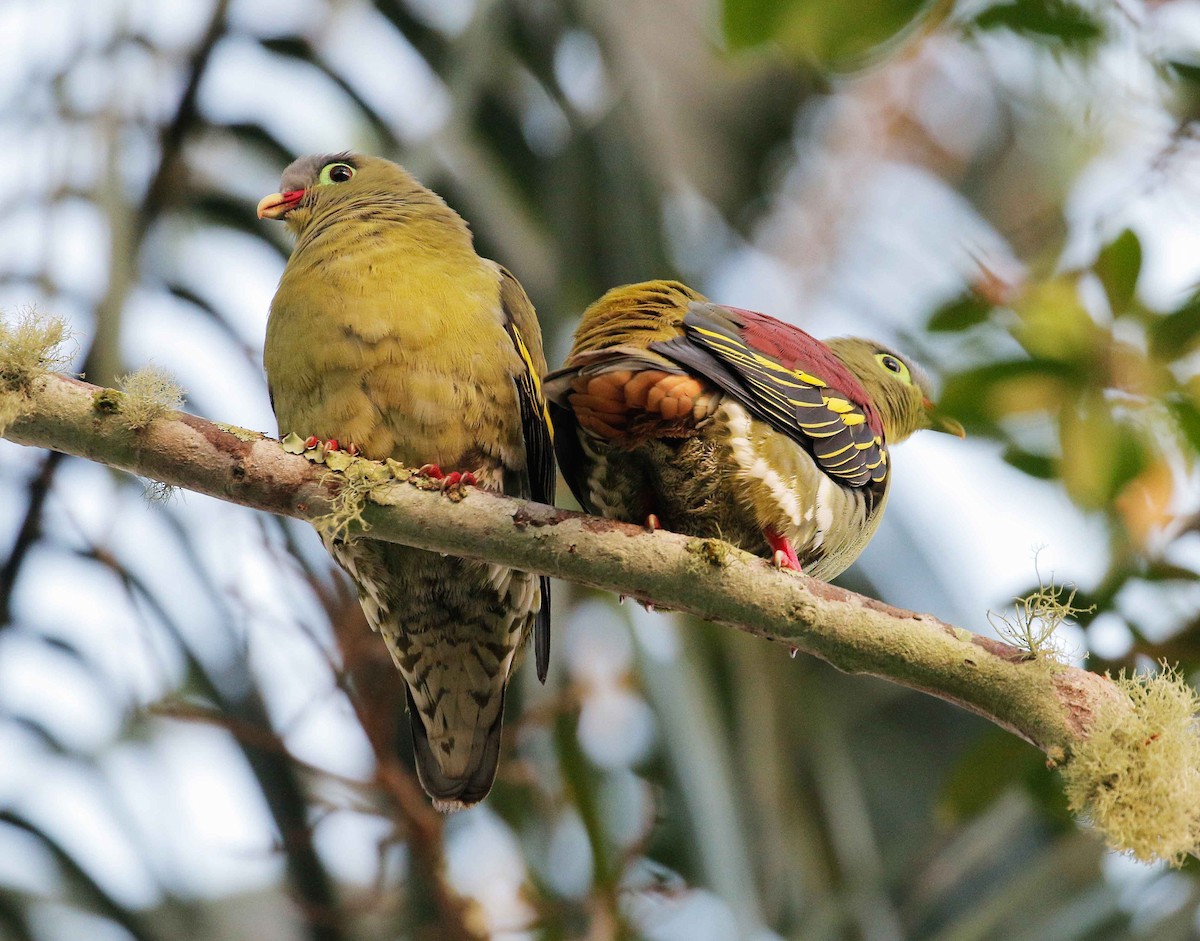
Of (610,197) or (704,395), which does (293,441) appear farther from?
A: (610,197)

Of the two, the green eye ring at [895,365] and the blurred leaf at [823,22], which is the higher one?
the green eye ring at [895,365]

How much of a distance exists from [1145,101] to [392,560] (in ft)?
6.74

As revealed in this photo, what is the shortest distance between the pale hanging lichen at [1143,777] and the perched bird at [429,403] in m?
1.47

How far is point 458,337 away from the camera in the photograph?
3.06 metres

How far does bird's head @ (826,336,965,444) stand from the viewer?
3727 mm

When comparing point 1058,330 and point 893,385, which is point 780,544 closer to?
point 1058,330

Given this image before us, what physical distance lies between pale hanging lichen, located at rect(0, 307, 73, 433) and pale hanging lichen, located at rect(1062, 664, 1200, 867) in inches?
81.6

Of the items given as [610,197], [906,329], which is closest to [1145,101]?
[906,329]

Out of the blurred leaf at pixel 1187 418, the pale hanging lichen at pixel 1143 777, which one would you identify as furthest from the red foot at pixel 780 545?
the blurred leaf at pixel 1187 418

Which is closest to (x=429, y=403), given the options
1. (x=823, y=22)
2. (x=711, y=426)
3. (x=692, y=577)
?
(x=711, y=426)

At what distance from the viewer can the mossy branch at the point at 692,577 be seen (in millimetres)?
2271

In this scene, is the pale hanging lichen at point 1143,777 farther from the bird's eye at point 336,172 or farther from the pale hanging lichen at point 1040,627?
the bird's eye at point 336,172

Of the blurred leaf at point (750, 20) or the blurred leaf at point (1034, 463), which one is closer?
the blurred leaf at point (750, 20)

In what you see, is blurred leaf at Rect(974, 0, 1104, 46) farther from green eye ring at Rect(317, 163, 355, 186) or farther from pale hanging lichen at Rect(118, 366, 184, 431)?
green eye ring at Rect(317, 163, 355, 186)
